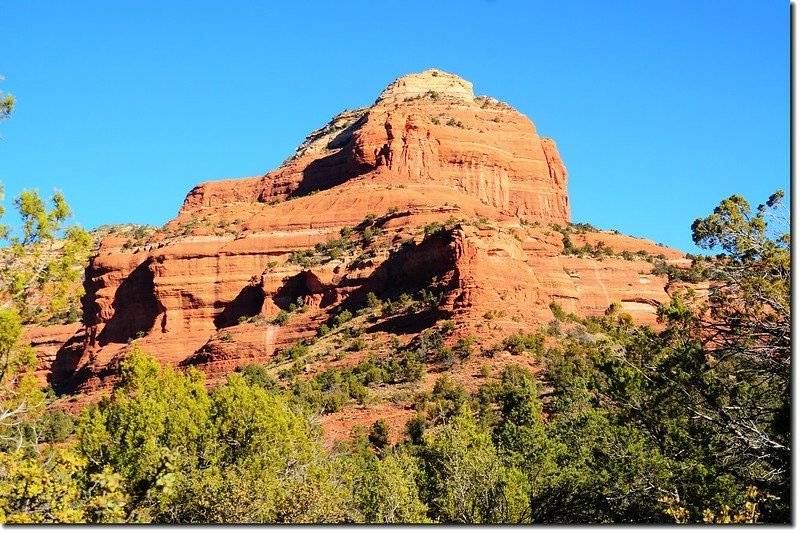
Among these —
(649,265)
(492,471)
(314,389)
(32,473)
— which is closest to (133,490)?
(492,471)

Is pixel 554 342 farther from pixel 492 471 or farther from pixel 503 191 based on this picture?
pixel 503 191

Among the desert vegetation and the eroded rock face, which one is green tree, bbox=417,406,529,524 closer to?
the desert vegetation

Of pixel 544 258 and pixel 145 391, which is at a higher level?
pixel 544 258

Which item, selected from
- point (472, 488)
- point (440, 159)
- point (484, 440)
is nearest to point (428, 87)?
point (440, 159)

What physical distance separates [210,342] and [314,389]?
939 inches

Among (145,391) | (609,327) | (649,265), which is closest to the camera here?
(609,327)

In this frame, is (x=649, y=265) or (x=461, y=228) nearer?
(x=461, y=228)

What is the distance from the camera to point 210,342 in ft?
290

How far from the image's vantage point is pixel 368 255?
A: 88750 millimetres

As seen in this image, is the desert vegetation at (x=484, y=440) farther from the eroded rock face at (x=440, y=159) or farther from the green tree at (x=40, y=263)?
the eroded rock face at (x=440, y=159)

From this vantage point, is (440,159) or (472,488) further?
(440,159)

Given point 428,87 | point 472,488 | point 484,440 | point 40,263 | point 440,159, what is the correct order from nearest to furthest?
point 40,263 < point 472,488 < point 484,440 < point 440,159 < point 428,87

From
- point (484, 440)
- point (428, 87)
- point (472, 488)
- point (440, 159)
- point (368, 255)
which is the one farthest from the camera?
point (428, 87)

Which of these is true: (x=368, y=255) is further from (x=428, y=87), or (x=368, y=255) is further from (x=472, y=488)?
(x=428, y=87)
